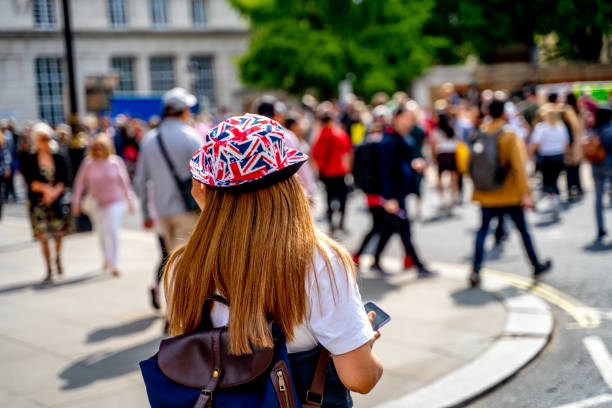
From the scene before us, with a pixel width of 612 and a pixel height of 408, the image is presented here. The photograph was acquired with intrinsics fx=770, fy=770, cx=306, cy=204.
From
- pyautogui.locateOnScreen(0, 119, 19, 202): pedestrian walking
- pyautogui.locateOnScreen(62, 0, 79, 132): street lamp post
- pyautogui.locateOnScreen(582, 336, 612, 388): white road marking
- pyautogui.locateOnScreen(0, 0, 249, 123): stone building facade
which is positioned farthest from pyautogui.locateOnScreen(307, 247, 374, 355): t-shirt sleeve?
pyautogui.locateOnScreen(0, 0, 249, 123): stone building facade

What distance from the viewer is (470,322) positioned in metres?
6.27

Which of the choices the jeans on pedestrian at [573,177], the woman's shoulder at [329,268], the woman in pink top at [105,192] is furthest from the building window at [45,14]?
the woman's shoulder at [329,268]

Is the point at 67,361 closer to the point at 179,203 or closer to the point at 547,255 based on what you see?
the point at 179,203

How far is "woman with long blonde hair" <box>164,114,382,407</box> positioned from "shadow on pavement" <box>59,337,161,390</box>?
3.27 metres

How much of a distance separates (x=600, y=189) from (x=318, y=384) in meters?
8.03

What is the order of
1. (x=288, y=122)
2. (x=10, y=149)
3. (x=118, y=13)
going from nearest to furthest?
(x=288, y=122)
(x=10, y=149)
(x=118, y=13)

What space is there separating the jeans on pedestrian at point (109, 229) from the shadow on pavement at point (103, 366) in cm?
304

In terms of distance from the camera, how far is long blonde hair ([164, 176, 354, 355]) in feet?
6.88

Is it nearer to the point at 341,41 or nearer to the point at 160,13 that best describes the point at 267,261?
the point at 341,41

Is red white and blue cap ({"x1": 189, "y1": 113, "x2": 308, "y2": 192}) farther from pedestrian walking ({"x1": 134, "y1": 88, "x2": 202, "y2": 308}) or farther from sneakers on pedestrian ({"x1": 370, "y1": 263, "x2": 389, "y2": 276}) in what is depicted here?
sneakers on pedestrian ({"x1": 370, "y1": 263, "x2": 389, "y2": 276})

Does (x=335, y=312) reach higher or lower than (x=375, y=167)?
higher

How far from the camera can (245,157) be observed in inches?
82.0

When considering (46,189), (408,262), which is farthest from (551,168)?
(46,189)

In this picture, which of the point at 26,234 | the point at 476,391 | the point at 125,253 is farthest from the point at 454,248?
the point at 26,234
